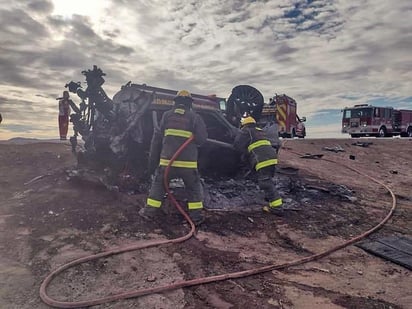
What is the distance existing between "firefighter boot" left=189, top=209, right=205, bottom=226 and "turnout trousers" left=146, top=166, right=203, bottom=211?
6 cm

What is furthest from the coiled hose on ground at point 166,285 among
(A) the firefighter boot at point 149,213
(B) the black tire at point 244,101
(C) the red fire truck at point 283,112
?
(C) the red fire truck at point 283,112

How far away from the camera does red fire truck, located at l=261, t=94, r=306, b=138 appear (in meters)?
18.4

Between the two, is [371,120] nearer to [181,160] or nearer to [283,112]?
[283,112]

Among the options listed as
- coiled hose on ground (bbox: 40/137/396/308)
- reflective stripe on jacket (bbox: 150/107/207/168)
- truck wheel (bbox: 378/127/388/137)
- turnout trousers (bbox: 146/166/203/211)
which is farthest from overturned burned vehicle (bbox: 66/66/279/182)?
truck wheel (bbox: 378/127/388/137)

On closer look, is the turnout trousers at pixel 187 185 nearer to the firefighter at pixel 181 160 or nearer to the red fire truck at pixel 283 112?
the firefighter at pixel 181 160

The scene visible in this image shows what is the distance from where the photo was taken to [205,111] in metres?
7.51

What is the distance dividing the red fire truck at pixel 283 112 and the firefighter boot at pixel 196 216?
42.0 feet

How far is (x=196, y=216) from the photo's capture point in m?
5.57

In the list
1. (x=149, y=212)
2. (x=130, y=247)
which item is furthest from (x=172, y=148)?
(x=130, y=247)

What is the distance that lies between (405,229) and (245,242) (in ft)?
10.3

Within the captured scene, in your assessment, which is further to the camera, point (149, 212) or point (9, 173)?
point (9, 173)

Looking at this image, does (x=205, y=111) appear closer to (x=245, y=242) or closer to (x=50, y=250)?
(x=245, y=242)

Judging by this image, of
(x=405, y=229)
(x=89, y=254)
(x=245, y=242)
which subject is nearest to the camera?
(x=89, y=254)

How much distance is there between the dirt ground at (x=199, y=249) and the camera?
3.54m
